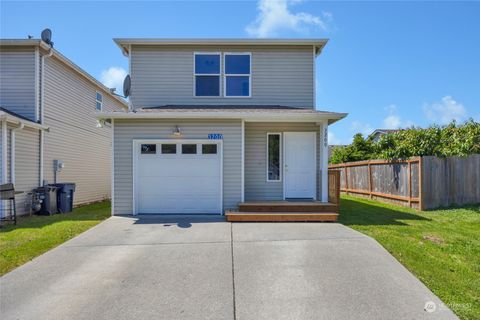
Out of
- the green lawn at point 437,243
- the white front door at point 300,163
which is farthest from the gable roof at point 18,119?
the green lawn at point 437,243

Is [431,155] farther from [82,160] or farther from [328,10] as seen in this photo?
[82,160]

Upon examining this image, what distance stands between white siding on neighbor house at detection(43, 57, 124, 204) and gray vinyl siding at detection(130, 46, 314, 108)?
2654mm

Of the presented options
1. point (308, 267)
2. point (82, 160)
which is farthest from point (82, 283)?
point (82, 160)

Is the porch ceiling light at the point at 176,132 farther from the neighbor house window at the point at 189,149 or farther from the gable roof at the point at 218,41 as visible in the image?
the gable roof at the point at 218,41

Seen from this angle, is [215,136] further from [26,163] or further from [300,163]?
[26,163]

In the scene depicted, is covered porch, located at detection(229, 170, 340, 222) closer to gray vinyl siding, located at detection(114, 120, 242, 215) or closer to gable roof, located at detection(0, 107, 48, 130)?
gray vinyl siding, located at detection(114, 120, 242, 215)

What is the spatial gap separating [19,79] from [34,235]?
664cm

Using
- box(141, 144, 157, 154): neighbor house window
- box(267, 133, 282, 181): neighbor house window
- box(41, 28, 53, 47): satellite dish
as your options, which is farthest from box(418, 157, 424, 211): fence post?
box(41, 28, 53, 47): satellite dish

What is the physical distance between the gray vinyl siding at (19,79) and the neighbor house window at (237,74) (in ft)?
22.1

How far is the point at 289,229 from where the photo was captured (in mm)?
7434

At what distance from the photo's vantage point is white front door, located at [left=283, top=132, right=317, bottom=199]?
10.3 metres

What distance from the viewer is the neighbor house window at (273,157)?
33.9ft

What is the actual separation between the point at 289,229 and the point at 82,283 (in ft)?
15.1

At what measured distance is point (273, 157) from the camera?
10.4 m
